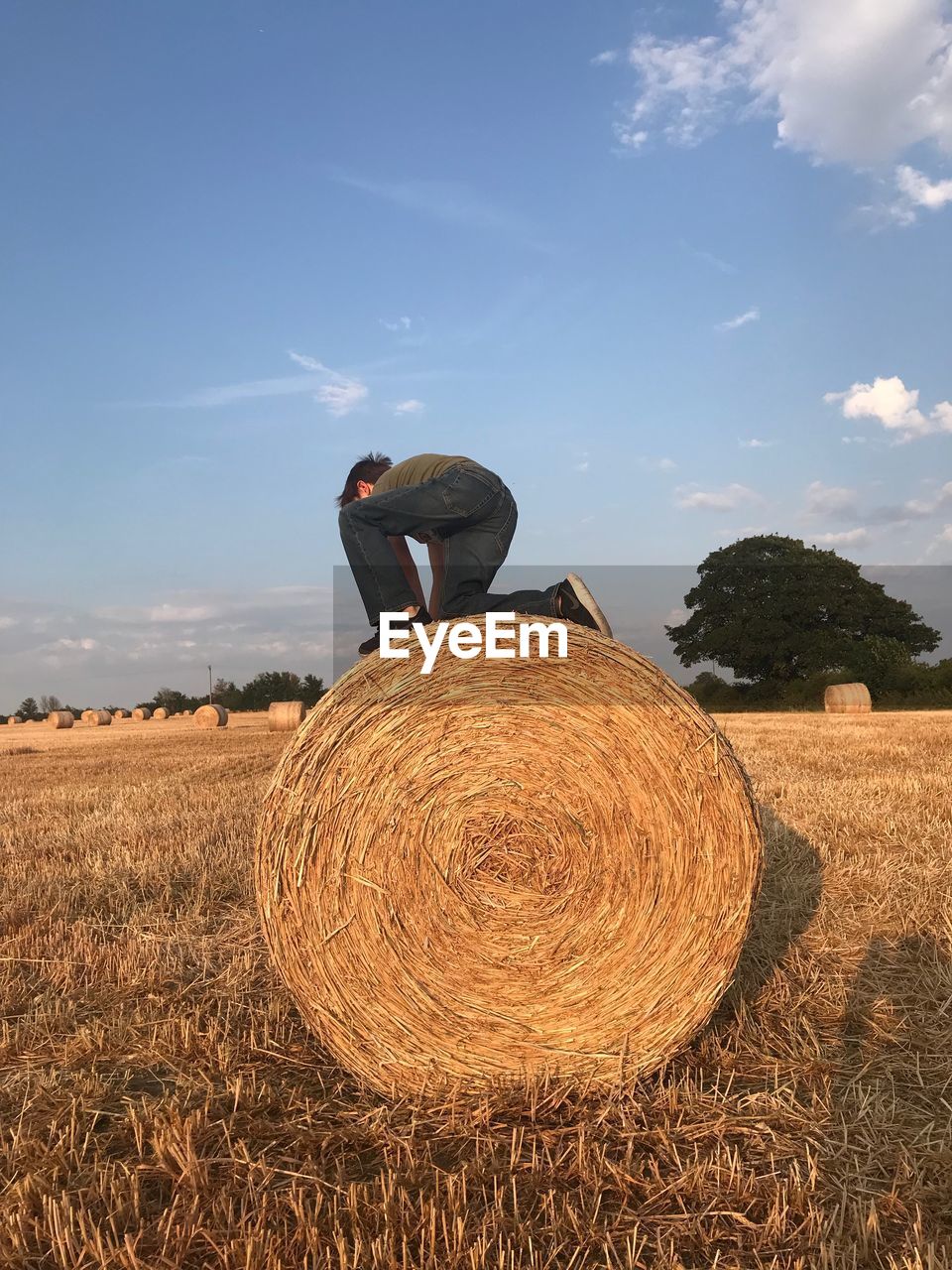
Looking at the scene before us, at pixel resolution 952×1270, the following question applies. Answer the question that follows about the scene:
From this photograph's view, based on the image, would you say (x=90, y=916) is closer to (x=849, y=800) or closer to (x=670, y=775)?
(x=670, y=775)

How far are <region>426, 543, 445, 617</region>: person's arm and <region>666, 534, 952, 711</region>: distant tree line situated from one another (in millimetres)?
30488

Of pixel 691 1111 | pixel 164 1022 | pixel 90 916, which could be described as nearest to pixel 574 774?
pixel 691 1111

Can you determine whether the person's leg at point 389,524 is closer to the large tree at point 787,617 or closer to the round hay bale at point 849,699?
the round hay bale at point 849,699

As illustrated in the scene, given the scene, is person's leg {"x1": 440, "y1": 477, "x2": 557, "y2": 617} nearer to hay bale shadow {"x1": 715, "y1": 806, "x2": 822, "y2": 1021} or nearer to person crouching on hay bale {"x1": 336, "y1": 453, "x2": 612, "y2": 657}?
person crouching on hay bale {"x1": 336, "y1": 453, "x2": 612, "y2": 657}

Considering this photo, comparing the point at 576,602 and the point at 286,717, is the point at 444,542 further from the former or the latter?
Result: the point at 286,717

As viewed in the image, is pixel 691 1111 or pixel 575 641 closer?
pixel 691 1111

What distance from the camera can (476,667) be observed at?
9.59ft

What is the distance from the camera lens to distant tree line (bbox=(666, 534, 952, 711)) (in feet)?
115

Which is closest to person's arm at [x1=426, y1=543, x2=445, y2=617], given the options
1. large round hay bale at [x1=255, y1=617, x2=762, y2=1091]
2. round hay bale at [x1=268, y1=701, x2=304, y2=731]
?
large round hay bale at [x1=255, y1=617, x2=762, y2=1091]

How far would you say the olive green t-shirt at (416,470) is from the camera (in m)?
4.12

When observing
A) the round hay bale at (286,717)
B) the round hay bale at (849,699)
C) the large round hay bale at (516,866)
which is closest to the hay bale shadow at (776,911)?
the large round hay bale at (516,866)

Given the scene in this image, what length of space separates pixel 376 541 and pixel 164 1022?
201cm

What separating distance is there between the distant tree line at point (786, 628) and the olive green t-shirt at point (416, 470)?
30826 mm

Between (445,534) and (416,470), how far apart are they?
1.06ft
